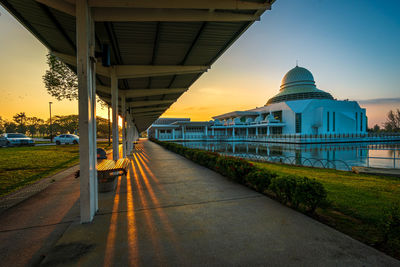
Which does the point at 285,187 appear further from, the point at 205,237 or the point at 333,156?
the point at 333,156

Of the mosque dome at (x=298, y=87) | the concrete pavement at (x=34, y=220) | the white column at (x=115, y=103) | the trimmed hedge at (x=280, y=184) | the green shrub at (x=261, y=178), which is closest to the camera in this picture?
the concrete pavement at (x=34, y=220)

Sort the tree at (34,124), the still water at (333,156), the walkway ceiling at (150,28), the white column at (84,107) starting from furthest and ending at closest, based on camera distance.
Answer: the tree at (34,124) < the still water at (333,156) < the walkway ceiling at (150,28) < the white column at (84,107)

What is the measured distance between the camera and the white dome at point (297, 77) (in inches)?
2830

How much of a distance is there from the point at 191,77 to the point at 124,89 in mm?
5381

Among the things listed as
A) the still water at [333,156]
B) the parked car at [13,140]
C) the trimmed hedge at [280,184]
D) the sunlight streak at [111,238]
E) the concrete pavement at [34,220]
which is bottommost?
the still water at [333,156]

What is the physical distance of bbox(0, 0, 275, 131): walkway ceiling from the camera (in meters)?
4.15

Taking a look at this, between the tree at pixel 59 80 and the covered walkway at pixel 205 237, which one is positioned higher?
the tree at pixel 59 80

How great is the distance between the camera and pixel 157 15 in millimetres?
4453

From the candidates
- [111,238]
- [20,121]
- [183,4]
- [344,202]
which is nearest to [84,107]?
[111,238]

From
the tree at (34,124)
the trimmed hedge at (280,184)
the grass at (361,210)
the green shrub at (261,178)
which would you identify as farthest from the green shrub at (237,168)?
the tree at (34,124)

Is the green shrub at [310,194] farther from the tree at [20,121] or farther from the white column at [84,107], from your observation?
the tree at [20,121]

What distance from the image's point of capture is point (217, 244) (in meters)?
2.84

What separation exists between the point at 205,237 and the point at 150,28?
5.71 metres

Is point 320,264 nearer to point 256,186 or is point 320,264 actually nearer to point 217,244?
point 217,244
